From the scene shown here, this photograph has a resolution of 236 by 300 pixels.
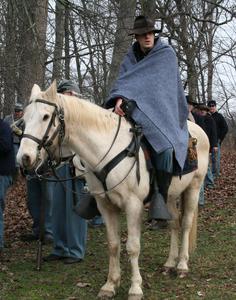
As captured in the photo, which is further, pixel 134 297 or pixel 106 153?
pixel 134 297

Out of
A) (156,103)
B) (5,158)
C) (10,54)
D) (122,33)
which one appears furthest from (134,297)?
(10,54)

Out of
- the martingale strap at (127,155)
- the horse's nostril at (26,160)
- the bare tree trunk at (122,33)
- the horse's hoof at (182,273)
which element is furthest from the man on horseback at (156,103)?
the bare tree trunk at (122,33)

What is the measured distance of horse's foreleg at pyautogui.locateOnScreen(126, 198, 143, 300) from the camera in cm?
508

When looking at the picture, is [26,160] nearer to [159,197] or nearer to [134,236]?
[134,236]

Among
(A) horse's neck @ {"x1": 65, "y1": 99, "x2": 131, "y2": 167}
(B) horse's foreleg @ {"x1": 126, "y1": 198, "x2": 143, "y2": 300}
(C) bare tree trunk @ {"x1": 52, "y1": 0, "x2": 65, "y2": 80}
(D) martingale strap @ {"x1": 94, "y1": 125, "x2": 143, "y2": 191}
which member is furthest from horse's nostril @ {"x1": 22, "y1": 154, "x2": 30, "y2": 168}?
(C) bare tree trunk @ {"x1": 52, "y1": 0, "x2": 65, "y2": 80}

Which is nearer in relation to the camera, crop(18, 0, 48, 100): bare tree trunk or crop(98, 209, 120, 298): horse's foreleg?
crop(98, 209, 120, 298): horse's foreleg

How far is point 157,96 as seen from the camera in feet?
17.8

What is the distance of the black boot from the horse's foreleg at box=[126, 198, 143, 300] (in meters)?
0.15

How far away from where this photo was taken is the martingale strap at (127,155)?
4.99 metres

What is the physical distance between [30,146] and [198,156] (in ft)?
8.76

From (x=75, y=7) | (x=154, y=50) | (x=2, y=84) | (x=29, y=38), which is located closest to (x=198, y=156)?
(x=154, y=50)

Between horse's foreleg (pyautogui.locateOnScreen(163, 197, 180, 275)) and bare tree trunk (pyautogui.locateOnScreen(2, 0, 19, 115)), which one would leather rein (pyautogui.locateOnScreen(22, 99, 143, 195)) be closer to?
horse's foreleg (pyautogui.locateOnScreen(163, 197, 180, 275))

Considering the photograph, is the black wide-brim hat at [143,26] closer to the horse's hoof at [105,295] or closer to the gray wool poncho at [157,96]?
the gray wool poncho at [157,96]

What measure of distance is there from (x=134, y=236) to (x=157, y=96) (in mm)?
1450
